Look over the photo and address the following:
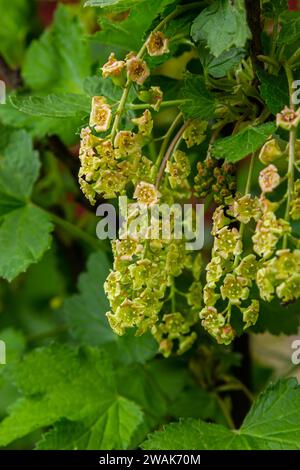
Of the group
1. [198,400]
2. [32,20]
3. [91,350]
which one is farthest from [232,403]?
[32,20]

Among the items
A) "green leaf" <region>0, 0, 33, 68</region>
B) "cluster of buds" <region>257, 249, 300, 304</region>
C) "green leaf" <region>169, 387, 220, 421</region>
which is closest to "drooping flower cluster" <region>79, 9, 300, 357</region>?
"cluster of buds" <region>257, 249, 300, 304</region>

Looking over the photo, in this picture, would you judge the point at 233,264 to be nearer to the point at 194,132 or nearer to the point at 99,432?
the point at 194,132

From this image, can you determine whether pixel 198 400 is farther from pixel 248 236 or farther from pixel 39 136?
pixel 39 136

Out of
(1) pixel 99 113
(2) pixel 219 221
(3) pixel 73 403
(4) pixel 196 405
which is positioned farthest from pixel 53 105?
(4) pixel 196 405

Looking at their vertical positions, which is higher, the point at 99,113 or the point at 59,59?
the point at 59,59

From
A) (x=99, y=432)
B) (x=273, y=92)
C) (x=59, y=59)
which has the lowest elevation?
(x=99, y=432)
